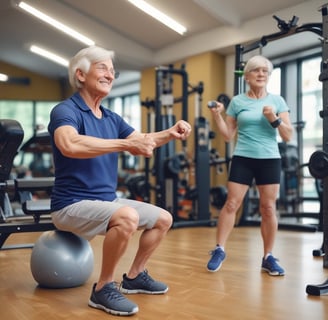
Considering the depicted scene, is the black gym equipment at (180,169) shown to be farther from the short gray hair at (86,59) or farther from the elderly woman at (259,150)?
the short gray hair at (86,59)

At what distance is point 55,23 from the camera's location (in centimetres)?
727

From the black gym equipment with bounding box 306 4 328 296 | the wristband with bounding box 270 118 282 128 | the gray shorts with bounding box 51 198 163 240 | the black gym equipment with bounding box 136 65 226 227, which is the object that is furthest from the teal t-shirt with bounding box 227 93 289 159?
the black gym equipment with bounding box 136 65 226 227

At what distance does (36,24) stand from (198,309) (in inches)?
276

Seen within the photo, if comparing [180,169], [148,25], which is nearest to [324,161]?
[180,169]

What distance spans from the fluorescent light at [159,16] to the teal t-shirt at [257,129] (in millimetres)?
4088

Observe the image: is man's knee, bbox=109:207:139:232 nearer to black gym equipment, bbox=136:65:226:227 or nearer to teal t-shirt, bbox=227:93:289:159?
teal t-shirt, bbox=227:93:289:159

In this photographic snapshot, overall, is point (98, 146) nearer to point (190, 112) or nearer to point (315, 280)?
point (315, 280)

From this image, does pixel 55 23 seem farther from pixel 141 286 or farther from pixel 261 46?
pixel 141 286

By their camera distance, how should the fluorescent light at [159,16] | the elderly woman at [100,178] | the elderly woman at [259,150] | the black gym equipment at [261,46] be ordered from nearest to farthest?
the elderly woman at [100,178]
the elderly woman at [259,150]
the black gym equipment at [261,46]
the fluorescent light at [159,16]

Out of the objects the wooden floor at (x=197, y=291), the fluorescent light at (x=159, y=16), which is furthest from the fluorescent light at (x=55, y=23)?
the wooden floor at (x=197, y=291)

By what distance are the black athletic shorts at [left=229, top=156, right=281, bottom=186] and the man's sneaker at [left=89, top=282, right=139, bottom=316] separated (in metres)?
1.10

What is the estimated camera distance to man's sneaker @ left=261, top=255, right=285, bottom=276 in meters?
2.47

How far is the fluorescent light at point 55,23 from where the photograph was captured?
6.86 m

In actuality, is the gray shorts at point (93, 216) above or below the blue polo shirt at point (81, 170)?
below
